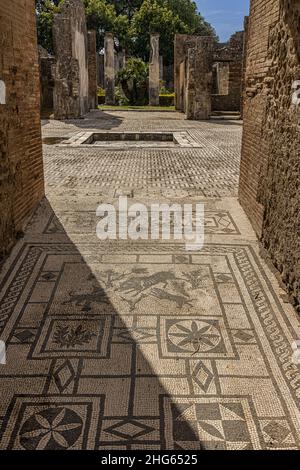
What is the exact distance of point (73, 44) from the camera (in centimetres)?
1538

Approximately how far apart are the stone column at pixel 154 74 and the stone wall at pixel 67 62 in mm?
8089

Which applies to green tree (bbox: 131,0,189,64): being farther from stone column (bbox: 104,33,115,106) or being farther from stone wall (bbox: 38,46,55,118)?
stone wall (bbox: 38,46,55,118)

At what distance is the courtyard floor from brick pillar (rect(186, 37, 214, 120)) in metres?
11.9

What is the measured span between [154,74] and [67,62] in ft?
30.9

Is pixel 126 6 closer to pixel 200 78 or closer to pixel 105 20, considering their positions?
→ pixel 105 20

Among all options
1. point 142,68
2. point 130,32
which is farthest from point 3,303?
point 130,32

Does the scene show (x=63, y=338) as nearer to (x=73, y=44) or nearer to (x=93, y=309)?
(x=93, y=309)

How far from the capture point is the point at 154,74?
78.1ft

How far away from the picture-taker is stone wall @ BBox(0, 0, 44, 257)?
382cm

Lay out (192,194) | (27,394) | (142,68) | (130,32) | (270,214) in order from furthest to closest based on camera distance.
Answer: (130,32), (142,68), (192,194), (270,214), (27,394)

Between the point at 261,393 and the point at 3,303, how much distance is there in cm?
176

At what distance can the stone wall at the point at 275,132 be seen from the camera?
10.2 feet

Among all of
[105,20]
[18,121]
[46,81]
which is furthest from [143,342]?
[105,20]

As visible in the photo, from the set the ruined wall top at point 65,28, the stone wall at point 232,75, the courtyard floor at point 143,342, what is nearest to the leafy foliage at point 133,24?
the stone wall at point 232,75
